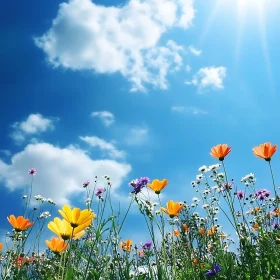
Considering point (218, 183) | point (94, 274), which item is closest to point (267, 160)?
point (218, 183)

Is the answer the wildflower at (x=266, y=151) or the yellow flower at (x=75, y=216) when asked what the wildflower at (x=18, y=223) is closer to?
the yellow flower at (x=75, y=216)

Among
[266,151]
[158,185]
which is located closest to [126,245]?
[158,185]

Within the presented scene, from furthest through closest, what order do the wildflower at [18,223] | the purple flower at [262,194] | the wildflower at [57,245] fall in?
the purple flower at [262,194], the wildflower at [18,223], the wildflower at [57,245]

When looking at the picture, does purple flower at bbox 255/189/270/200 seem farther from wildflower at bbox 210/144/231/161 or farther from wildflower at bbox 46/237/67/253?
wildflower at bbox 46/237/67/253

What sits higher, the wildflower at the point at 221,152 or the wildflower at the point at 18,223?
the wildflower at the point at 221,152

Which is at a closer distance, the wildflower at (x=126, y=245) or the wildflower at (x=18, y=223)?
the wildflower at (x=18, y=223)

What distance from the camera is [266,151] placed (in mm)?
3023

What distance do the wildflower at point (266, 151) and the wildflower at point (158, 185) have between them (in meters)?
0.78

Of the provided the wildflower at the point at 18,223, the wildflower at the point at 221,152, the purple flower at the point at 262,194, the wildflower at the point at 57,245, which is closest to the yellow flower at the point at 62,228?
Result: the wildflower at the point at 57,245

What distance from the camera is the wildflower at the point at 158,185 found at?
2.98m

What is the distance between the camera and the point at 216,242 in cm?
405

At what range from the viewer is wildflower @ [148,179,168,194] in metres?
2.98

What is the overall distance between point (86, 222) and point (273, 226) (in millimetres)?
3618

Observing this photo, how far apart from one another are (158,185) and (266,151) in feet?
2.95
